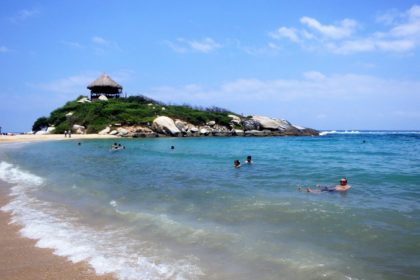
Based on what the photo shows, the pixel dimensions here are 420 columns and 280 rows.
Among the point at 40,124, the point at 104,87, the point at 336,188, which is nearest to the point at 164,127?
the point at 104,87

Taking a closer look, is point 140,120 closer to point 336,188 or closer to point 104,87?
point 104,87

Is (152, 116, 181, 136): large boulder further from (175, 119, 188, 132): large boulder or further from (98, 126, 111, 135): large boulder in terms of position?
(98, 126, 111, 135): large boulder

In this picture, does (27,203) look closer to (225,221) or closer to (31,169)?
(225,221)

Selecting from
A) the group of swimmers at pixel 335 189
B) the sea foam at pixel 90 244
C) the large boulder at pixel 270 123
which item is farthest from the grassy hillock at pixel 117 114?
the sea foam at pixel 90 244

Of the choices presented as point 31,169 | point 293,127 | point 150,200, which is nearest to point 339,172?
point 150,200

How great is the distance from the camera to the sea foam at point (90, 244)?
5875mm

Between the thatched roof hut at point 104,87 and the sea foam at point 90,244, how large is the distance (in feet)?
212

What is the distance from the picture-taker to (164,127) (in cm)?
6150

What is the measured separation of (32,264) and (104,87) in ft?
234

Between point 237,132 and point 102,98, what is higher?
point 102,98

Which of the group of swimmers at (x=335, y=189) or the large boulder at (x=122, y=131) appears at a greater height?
the large boulder at (x=122, y=131)

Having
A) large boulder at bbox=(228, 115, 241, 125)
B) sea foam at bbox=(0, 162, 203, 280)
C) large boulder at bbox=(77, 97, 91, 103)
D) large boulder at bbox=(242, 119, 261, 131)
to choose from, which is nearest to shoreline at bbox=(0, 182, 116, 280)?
sea foam at bbox=(0, 162, 203, 280)

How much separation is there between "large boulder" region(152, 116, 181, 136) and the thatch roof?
17.1m

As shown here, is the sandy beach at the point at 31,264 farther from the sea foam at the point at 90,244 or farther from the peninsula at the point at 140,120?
the peninsula at the point at 140,120
